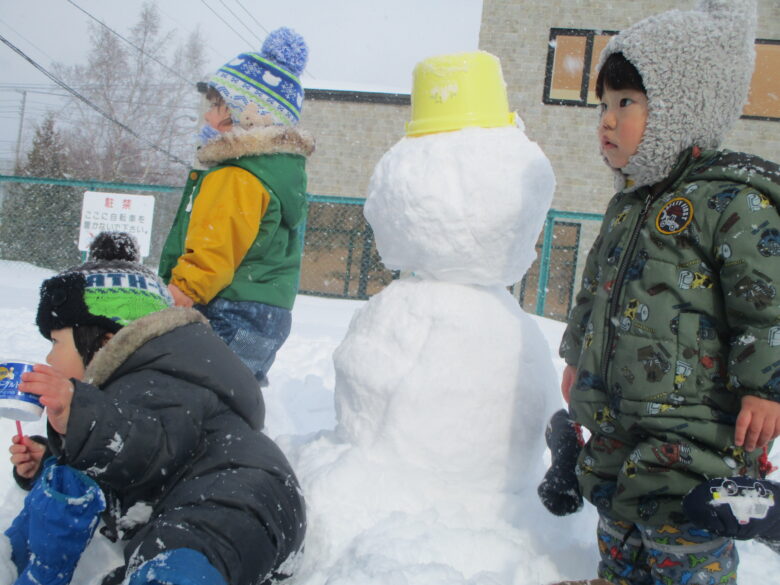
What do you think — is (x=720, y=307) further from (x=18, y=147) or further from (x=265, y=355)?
(x=18, y=147)

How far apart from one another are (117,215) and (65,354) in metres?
7.59

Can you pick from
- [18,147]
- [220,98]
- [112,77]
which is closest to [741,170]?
[220,98]

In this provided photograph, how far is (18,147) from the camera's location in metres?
29.5

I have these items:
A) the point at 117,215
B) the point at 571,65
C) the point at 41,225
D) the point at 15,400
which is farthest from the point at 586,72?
the point at 15,400

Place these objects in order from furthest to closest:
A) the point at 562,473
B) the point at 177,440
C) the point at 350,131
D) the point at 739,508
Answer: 1. the point at 350,131
2. the point at 562,473
3. the point at 177,440
4. the point at 739,508

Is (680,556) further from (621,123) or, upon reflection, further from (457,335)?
(621,123)

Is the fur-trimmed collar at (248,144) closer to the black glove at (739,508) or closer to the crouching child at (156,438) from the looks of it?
the crouching child at (156,438)

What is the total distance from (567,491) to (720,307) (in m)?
0.70

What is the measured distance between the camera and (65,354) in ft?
5.92

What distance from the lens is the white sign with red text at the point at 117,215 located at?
28.3ft

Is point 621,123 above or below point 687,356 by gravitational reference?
above

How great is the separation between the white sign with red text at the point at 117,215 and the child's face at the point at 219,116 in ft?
20.3

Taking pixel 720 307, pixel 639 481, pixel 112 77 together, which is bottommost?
pixel 639 481

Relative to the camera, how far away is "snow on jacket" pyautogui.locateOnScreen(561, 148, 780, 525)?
142cm
